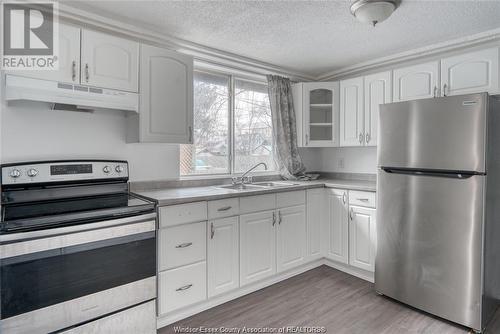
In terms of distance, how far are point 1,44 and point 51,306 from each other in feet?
5.34

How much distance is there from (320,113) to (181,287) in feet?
8.22

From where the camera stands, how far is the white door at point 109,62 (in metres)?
1.99

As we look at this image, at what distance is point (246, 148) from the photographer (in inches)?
136

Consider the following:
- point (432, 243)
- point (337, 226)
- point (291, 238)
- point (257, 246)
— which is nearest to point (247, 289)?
point (257, 246)

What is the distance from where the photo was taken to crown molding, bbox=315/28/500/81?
256 cm

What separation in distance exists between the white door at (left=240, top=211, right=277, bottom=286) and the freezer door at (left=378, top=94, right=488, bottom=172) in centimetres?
113

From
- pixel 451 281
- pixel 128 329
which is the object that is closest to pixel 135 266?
pixel 128 329

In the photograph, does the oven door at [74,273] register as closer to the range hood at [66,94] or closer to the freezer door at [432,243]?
the range hood at [66,94]

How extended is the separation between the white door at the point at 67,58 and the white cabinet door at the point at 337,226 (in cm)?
250

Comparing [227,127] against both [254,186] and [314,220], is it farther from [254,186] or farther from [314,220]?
[314,220]

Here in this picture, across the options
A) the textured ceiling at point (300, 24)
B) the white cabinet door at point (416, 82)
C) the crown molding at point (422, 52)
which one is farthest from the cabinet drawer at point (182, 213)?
the crown molding at point (422, 52)

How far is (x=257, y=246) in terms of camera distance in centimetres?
265

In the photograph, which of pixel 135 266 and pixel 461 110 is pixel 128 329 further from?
pixel 461 110

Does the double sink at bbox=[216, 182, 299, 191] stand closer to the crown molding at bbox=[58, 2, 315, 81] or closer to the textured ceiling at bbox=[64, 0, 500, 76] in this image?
the crown molding at bbox=[58, 2, 315, 81]
